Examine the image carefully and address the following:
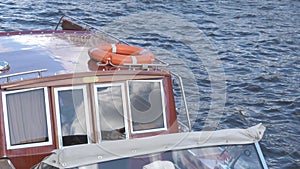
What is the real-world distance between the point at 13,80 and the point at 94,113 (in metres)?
1.11

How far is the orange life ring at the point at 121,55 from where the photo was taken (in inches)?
327

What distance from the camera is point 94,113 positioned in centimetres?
797

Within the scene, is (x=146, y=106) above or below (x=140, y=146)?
below

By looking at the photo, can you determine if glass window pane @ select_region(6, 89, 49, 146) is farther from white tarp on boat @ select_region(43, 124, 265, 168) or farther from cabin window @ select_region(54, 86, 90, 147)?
white tarp on boat @ select_region(43, 124, 265, 168)

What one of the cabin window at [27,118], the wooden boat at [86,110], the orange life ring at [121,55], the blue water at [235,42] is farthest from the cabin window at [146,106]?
the blue water at [235,42]

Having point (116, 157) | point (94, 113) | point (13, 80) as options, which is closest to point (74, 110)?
point (94, 113)

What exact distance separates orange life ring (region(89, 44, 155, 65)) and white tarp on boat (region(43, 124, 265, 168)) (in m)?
1.97

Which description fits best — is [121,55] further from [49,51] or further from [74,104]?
[49,51]

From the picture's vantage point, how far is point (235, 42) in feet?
60.5

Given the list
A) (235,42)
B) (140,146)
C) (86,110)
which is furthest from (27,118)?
(235,42)

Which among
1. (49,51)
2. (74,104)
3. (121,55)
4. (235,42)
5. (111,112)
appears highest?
(121,55)

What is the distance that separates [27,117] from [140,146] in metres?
2.06

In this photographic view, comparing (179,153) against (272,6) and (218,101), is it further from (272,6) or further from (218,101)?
(272,6)

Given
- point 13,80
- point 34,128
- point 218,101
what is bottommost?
point 218,101
